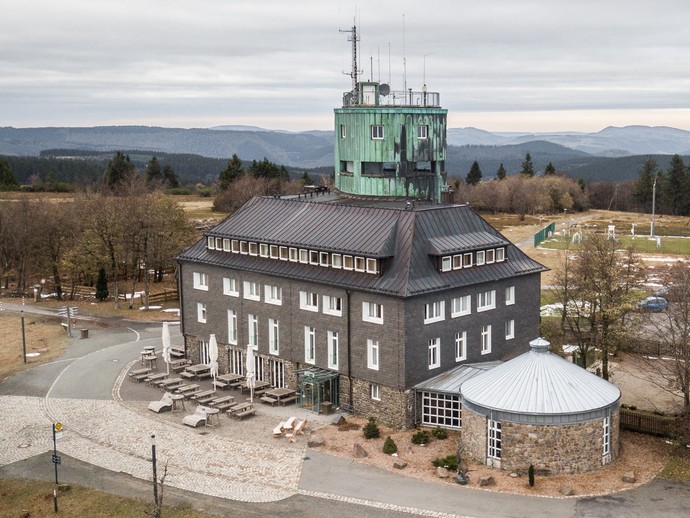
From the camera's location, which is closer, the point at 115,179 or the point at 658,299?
the point at 658,299

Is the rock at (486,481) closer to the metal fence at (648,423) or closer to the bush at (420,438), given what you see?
the bush at (420,438)

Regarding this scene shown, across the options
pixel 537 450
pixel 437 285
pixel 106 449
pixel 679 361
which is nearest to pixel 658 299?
pixel 679 361

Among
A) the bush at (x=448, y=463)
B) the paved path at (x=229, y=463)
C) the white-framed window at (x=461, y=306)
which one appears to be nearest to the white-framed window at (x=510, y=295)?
the white-framed window at (x=461, y=306)

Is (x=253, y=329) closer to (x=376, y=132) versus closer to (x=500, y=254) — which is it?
(x=376, y=132)

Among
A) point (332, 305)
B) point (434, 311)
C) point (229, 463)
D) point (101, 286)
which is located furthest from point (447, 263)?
point (101, 286)

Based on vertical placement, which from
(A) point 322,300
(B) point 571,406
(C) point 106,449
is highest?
(A) point 322,300

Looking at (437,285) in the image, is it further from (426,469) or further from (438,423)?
(426,469)
